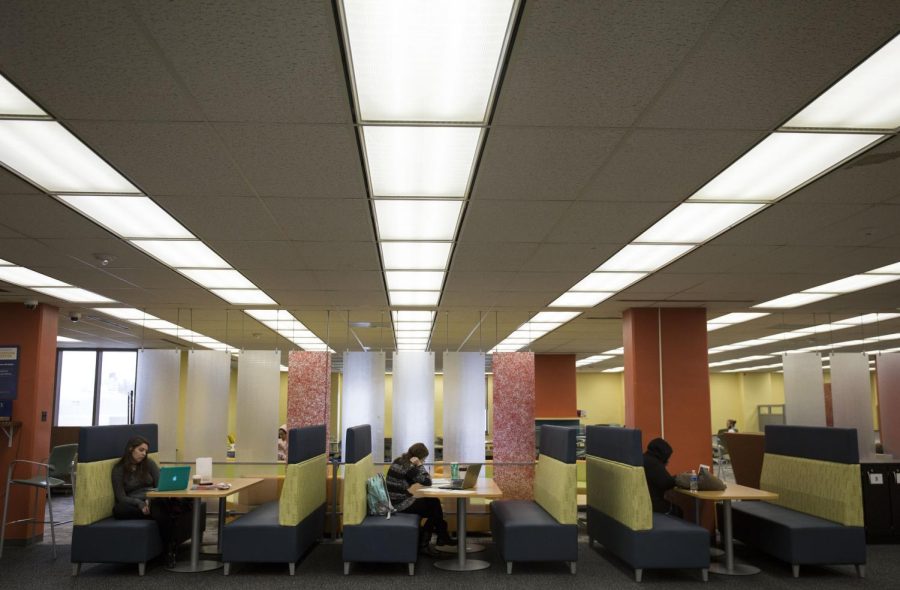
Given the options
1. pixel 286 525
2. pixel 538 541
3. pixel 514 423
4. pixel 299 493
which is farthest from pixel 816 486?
pixel 286 525

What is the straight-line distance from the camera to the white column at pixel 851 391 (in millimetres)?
10469

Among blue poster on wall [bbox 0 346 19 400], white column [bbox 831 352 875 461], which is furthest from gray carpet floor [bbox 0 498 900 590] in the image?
white column [bbox 831 352 875 461]

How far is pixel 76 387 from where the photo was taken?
17.6 metres

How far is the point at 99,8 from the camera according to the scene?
8.86 feet

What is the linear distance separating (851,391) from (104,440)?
995cm

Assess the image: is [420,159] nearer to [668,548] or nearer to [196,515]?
[668,548]

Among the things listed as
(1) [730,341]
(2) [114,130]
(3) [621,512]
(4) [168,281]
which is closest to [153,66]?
(2) [114,130]

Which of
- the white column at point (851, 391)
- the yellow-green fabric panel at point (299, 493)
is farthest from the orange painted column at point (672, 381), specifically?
the yellow-green fabric panel at point (299, 493)

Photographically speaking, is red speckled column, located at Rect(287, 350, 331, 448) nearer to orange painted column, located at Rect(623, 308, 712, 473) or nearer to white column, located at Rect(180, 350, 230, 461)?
white column, located at Rect(180, 350, 230, 461)

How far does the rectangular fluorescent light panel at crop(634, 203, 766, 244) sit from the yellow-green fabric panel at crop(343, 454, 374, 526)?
3663 millimetres

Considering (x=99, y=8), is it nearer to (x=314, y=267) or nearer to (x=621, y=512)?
(x=314, y=267)

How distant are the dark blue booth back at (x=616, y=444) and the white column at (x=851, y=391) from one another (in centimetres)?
432

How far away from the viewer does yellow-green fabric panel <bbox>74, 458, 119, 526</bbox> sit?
7.26 m

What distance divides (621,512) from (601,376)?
63.8 ft
